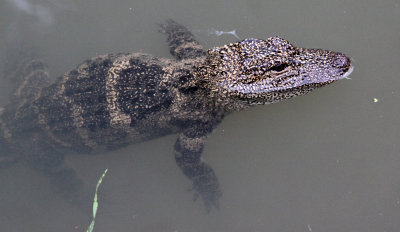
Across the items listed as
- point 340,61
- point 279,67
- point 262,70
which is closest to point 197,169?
point 262,70

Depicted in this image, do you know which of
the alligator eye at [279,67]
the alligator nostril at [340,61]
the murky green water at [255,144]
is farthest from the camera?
the murky green water at [255,144]

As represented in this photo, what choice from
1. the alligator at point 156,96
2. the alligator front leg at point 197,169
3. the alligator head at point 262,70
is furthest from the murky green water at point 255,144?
the alligator head at point 262,70

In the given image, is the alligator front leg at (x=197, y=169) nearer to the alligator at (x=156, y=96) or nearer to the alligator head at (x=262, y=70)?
the alligator at (x=156, y=96)

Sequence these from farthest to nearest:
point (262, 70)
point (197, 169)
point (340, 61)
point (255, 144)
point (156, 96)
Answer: point (255, 144)
point (197, 169)
point (156, 96)
point (340, 61)
point (262, 70)

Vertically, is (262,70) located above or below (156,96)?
above

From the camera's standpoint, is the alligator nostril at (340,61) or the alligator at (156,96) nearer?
the alligator at (156,96)

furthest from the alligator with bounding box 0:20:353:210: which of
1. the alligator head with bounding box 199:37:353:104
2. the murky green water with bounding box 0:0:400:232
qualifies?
the murky green water with bounding box 0:0:400:232

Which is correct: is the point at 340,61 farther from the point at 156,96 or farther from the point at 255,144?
the point at 156,96
